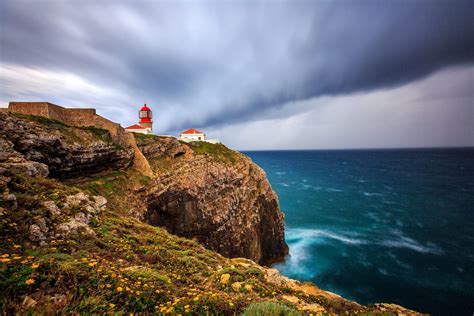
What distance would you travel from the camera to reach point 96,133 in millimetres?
21766

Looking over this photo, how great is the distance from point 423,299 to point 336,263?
391 inches

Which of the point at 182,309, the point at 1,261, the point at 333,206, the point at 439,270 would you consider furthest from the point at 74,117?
the point at 333,206

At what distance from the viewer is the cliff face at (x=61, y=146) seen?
45.7ft

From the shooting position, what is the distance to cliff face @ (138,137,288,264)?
24500 mm

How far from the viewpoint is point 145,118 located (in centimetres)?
4041

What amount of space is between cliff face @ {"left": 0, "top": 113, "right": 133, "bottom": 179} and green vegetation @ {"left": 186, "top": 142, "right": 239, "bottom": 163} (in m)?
12.5

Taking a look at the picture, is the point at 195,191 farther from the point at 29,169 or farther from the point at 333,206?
the point at 333,206

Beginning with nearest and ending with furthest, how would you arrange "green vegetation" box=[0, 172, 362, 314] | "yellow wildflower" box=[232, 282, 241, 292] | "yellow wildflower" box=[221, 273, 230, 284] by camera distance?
"green vegetation" box=[0, 172, 362, 314], "yellow wildflower" box=[232, 282, 241, 292], "yellow wildflower" box=[221, 273, 230, 284]

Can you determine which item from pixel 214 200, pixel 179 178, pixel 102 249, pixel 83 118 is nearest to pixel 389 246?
pixel 214 200

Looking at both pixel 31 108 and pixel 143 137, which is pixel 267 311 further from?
pixel 143 137

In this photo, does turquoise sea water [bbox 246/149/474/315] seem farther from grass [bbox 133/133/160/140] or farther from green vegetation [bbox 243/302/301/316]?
grass [bbox 133/133/160/140]

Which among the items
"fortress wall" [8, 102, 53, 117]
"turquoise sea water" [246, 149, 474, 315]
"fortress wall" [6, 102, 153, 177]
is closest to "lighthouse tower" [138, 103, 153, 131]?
"fortress wall" [6, 102, 153, 177]

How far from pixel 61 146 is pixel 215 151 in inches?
890

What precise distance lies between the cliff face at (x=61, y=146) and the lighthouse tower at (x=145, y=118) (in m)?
17.5
